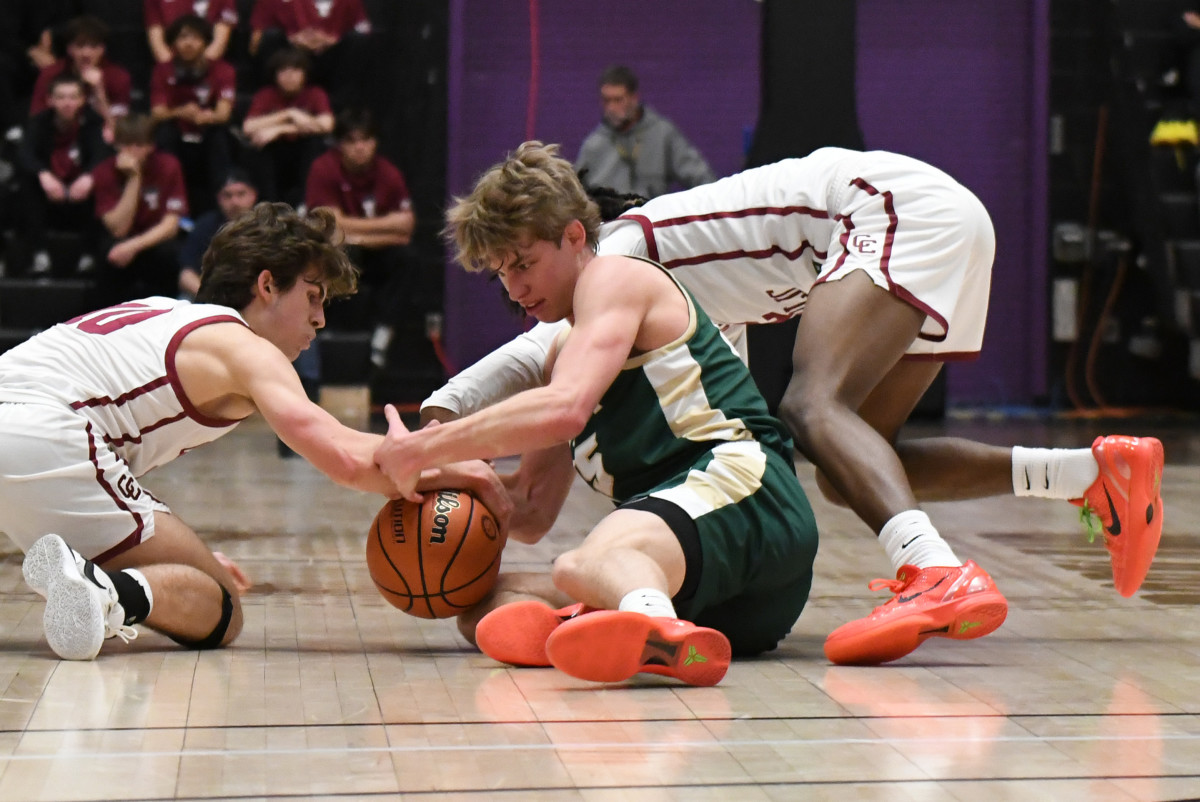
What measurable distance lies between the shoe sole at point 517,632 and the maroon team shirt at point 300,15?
318 inches

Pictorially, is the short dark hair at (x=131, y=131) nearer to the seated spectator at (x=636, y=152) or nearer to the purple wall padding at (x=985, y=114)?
the seated spectator at (x=636, y=152)

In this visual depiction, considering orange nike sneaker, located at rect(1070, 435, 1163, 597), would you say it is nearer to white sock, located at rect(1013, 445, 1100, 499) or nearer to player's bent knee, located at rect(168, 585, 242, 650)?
white sock, located at rect(1013, 445, 1100, 499)

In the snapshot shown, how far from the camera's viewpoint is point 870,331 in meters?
3.66

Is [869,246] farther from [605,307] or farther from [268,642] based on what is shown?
[268,642]

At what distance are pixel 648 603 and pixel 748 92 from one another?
8.99 m

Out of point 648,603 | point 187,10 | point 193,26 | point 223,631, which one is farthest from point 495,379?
point 187,10

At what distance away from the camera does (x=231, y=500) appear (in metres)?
6.13

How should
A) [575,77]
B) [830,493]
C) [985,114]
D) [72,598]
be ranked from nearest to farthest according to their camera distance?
[72,598]
[830,493]
[575,77]
[985,114]

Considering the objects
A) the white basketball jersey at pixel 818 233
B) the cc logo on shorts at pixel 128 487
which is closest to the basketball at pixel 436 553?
the cc logo on shorts at pixel 128 487

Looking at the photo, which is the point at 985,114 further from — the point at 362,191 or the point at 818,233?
the point at 818,233

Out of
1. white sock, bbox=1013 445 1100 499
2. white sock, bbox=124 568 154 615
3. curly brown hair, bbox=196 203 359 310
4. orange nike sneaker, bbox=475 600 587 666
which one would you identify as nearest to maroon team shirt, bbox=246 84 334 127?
curly brown hair, bbox=196 203 359 310

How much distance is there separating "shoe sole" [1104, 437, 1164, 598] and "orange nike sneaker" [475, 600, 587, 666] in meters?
1.40

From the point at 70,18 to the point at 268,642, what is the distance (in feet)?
27.9

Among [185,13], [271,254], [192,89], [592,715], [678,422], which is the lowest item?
[592,715]
